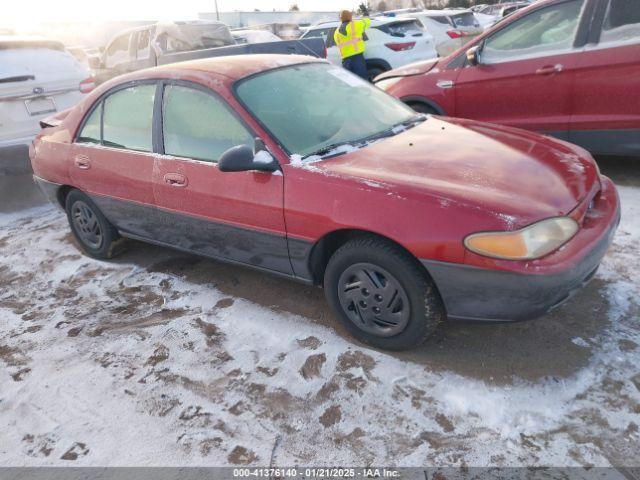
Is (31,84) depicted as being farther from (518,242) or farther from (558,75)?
(518,242)

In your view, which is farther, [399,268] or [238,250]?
[238,250]

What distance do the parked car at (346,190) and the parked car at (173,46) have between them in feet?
13.1

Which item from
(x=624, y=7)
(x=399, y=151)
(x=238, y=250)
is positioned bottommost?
(x=238, y=250)

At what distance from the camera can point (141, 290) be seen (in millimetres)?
3693

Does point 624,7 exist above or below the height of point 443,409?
above

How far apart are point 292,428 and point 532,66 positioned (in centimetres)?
401

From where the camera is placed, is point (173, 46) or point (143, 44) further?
point (143, 44)

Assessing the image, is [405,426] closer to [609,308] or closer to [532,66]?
[609,308]

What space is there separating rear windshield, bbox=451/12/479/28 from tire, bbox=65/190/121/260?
10.4m

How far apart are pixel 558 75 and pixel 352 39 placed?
16.6ft

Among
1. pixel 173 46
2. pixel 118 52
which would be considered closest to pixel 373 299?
pixel 173 46

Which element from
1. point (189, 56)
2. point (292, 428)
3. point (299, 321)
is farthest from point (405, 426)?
point (189, 56)

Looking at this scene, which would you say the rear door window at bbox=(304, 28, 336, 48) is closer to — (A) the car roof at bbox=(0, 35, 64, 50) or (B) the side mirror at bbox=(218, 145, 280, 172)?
(A) the car roof at bbox=(0, 35, 64, 50)

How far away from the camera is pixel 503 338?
9.21ft
